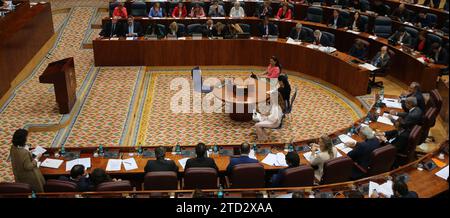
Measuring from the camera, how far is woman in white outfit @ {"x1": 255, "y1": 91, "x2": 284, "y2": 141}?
29.9ft

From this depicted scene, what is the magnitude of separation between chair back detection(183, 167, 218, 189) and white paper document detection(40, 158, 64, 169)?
2068 mm

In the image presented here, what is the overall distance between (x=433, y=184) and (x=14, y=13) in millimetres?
11086

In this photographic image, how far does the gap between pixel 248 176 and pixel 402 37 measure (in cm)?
741

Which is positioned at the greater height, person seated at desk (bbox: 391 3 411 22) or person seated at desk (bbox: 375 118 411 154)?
person seated at desk (bbox: 391 3 411 22)

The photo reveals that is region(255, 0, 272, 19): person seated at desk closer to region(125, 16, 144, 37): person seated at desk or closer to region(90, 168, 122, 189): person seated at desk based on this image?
region(125, 16, 144, 37): person seated at desk

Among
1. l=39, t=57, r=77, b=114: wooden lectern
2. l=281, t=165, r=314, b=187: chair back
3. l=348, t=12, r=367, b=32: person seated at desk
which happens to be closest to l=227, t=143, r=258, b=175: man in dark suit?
l=281, t=165, r=314, b=187: chair back

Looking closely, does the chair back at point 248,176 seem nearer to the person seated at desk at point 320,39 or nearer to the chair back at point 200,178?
the chair back at point 200,178

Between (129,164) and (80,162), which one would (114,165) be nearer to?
(129,164)

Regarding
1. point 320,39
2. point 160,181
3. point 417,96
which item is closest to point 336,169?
point 160,181

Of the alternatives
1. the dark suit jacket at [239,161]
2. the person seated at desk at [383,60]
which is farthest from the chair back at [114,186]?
the person seated at desk at [383,60]

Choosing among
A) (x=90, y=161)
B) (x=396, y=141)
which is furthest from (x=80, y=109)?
(x=396, y=141)

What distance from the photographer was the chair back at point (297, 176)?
20.3 feet

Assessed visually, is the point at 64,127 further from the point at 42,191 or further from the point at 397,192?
the point at 397,192
